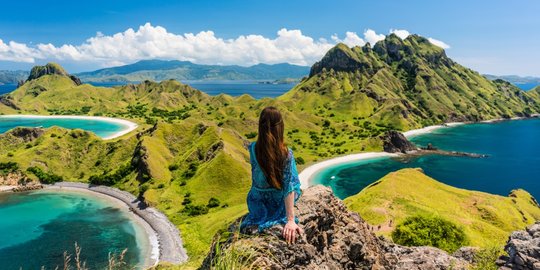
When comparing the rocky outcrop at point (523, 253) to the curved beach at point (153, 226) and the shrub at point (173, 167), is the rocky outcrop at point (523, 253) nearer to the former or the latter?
the curved beach at point (153, 226)

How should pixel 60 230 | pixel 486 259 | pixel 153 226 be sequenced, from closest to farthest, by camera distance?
pixel 486 259
pixel 153 226
pixel 60 230

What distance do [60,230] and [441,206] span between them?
10096cm

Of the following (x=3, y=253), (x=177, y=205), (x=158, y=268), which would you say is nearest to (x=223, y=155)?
(x=177, y=205)

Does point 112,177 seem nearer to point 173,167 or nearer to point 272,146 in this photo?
point 173,167

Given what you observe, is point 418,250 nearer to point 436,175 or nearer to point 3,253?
point 3,253

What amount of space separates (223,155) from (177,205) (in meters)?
24.1

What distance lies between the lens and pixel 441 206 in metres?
86.8

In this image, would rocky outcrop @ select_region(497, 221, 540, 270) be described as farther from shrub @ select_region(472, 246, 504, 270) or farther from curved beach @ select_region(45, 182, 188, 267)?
curved beach @ select_region(45, 182, 188, 267)

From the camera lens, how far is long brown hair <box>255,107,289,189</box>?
11625 millimetres

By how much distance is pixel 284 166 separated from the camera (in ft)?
39.9

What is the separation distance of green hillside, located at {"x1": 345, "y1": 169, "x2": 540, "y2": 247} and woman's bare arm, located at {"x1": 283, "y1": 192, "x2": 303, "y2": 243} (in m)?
61.3

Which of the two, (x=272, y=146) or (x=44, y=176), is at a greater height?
(x=272, y=146)

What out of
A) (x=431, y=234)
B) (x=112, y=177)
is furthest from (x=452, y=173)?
(x=112, y=177)

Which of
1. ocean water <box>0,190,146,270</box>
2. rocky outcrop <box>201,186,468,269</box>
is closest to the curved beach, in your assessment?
ocean water <box>0,190,146,270</box>
